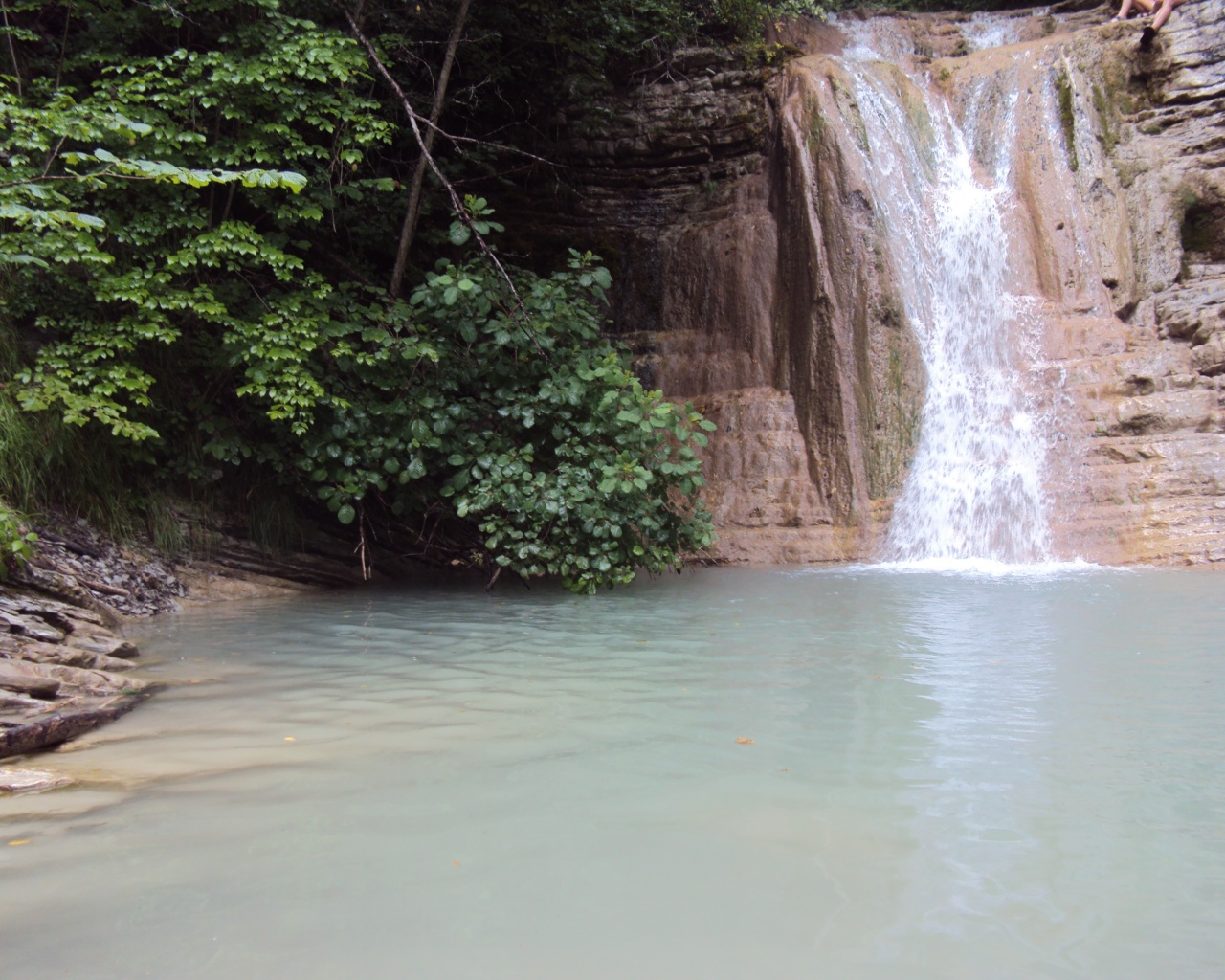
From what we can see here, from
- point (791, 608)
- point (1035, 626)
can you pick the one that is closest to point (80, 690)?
point (791, 608)

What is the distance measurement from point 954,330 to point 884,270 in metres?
1.04

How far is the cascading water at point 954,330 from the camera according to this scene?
31.4 ft

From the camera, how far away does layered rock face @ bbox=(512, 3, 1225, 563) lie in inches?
374

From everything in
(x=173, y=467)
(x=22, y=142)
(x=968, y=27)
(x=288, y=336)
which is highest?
(x=968, y=27)

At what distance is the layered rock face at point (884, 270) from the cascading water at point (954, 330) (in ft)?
0.51

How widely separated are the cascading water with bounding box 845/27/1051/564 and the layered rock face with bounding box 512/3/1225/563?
16 cm

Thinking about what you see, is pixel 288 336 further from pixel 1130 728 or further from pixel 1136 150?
pixel 1136 150

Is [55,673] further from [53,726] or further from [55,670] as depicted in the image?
[53,726]

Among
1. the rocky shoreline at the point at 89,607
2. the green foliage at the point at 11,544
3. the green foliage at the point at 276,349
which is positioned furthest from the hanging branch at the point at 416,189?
the green foliage at the point at 11,544

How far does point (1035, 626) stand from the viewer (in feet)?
18.2

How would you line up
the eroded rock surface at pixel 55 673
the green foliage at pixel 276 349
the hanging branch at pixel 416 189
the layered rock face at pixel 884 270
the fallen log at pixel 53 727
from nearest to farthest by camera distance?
the fallen log at pixel 53 727 < the eroded rock surface at pixel 55 673 < the green foliage at pixel 276 349 < the hanging branch at pixel 416 189 < the layered rock face at pixel 884 270

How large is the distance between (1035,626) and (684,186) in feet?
27.8

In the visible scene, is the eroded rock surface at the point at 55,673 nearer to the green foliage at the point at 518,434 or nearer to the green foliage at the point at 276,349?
the green foliage at the point at 276,349

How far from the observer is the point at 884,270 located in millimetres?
10586
